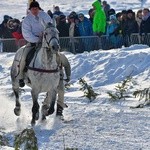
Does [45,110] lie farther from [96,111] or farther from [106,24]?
[106,24]

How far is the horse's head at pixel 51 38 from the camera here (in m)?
12.6

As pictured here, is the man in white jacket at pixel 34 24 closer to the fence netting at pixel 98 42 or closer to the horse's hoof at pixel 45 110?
the horse's hoof at pixel 45 110

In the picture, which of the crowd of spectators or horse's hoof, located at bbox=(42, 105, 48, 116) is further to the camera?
the crowd of spectators

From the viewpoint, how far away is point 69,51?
2264 cm

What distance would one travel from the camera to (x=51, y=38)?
12.8 metres

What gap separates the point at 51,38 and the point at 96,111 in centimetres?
260

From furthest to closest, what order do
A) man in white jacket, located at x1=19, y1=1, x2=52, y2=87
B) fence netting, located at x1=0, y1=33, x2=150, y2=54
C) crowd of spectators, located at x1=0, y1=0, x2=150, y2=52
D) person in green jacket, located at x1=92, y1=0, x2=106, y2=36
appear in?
1. person in green jacket, located at x1=92, y1=0, x2=106, y2=36
2. fence netting, located at x1=0, y1=33, x2=150, y2=54
3. crowd of spectators, located at x1=0, y1=0, x2=150, y2=52
4. man in white jacket, located at x1=19, y1=1, x2=52, y2=87

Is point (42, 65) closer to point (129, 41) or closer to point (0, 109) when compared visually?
point (0, 109)

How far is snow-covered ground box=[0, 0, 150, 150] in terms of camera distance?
11.4m

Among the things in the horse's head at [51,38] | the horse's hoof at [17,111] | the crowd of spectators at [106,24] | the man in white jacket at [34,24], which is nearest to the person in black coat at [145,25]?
the crowd of spectators at [106,24]

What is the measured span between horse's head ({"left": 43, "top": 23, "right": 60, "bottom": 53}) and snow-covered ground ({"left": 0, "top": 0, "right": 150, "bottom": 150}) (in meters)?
1.66

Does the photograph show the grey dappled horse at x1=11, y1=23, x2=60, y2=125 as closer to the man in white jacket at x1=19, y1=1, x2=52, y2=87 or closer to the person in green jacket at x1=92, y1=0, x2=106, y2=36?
the man in white jacket at x1=19, y1=1, x2=52, y2=87

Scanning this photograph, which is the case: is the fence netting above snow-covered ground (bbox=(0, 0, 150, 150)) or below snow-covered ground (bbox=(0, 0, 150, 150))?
above

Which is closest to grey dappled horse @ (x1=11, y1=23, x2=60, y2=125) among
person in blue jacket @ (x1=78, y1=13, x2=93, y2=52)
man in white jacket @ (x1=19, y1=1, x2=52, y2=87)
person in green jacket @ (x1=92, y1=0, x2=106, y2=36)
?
man in white jacket @ (x1=19, y1=1, x2=52, y2=87)
